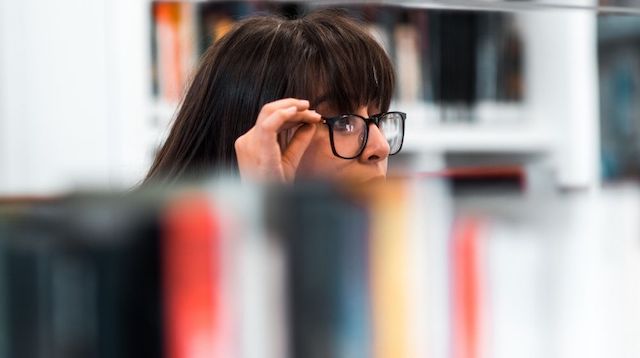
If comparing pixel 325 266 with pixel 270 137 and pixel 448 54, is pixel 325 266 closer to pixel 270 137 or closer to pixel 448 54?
pixel 270 137

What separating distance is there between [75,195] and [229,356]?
0.09 metres

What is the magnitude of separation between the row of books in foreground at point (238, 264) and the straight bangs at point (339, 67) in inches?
30.2

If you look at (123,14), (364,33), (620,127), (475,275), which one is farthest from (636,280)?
(620,127)

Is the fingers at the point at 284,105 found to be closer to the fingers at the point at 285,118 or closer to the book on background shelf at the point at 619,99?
the fingers at the point at 285,118

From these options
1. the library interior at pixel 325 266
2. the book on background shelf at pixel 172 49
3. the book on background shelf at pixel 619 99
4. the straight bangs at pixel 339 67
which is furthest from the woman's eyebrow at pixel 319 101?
the book on background shelf at pixel 619 99

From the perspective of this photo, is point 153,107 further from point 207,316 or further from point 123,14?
point 207,316

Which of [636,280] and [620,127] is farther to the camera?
[620,127]

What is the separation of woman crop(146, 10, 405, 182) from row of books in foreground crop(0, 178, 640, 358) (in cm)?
68

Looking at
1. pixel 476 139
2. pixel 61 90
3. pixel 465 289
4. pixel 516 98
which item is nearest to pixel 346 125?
pixel 465 289

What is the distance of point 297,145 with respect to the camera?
3.82 ft

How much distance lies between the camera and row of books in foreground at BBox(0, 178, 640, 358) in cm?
40

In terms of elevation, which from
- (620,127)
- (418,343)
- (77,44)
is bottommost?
(418,343)

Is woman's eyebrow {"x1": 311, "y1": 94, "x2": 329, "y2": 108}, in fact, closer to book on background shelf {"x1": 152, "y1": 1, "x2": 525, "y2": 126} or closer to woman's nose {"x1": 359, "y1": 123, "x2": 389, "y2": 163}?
woman's nose {"x1": 359, "y1": 123, "x2": 389, "y2": 163}

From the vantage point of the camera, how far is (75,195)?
40 cm
